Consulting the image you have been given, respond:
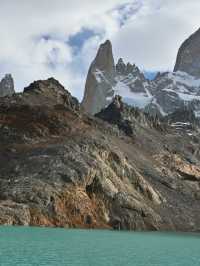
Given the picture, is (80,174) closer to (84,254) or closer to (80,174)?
(80,174)

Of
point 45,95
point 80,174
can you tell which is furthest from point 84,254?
point 45,95

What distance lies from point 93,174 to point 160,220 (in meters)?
16.7

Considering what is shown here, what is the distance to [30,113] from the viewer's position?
5276 inches

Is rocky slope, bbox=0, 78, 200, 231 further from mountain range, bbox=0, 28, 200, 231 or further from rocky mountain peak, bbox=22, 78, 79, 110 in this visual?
rocky mountain peak, bbox=22, 78, 79, 110

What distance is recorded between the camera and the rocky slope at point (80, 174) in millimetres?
98938

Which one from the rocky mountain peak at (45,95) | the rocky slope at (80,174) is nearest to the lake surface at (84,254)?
the rocky slope at (80,174)

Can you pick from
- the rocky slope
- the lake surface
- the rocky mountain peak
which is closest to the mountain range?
the rocky slope

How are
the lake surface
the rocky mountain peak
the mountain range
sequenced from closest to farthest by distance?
the lake surface < the mountain range < the rocky mountain peak

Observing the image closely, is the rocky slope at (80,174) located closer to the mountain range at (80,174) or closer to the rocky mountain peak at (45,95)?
the mountain range at (80,174)

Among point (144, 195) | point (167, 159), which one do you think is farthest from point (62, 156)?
point (167, 159)

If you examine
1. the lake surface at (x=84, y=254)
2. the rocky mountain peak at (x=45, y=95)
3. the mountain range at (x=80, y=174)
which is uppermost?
the rocky mountain peak at (x=45, y=95)

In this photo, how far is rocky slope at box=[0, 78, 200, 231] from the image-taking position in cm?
9894

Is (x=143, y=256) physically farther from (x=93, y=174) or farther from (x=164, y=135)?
Answer: (x=164, y=135)

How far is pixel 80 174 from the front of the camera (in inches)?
4277
